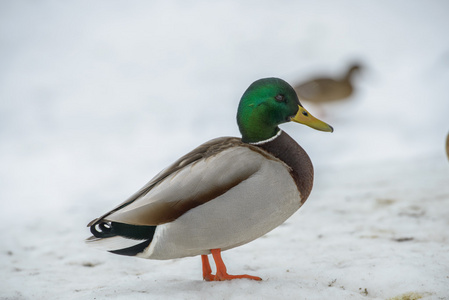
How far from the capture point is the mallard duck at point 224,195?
2.04 meters

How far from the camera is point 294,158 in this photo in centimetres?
221

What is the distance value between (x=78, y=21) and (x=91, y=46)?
0.47 metres

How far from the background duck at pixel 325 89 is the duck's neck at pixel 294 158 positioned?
493cm

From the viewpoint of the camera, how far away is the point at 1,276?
8.74 feet

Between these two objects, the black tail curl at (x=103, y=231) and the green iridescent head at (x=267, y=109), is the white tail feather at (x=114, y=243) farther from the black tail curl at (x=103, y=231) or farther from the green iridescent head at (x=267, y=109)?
the green iridescent head at (x=267, y=109)

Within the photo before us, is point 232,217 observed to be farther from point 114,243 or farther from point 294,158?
point 114,243

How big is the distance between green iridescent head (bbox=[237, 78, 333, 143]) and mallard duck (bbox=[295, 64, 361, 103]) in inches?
194

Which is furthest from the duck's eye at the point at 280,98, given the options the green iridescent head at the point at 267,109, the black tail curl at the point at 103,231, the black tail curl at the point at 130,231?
the black tail curl at the point at 103,231

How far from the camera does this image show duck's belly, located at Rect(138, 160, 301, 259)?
80.7 inches

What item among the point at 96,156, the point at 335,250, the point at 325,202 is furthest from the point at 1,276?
the point at 96,156

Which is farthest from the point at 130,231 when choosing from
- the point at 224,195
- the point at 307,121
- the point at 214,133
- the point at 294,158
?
the point at 214,133

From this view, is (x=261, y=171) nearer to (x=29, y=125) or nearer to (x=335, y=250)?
(x=335, y=250)

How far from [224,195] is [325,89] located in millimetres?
5406

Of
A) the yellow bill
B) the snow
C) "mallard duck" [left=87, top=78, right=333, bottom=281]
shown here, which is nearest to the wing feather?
"mallard duck" [left=87, top=78, right=333, bottom=281]
